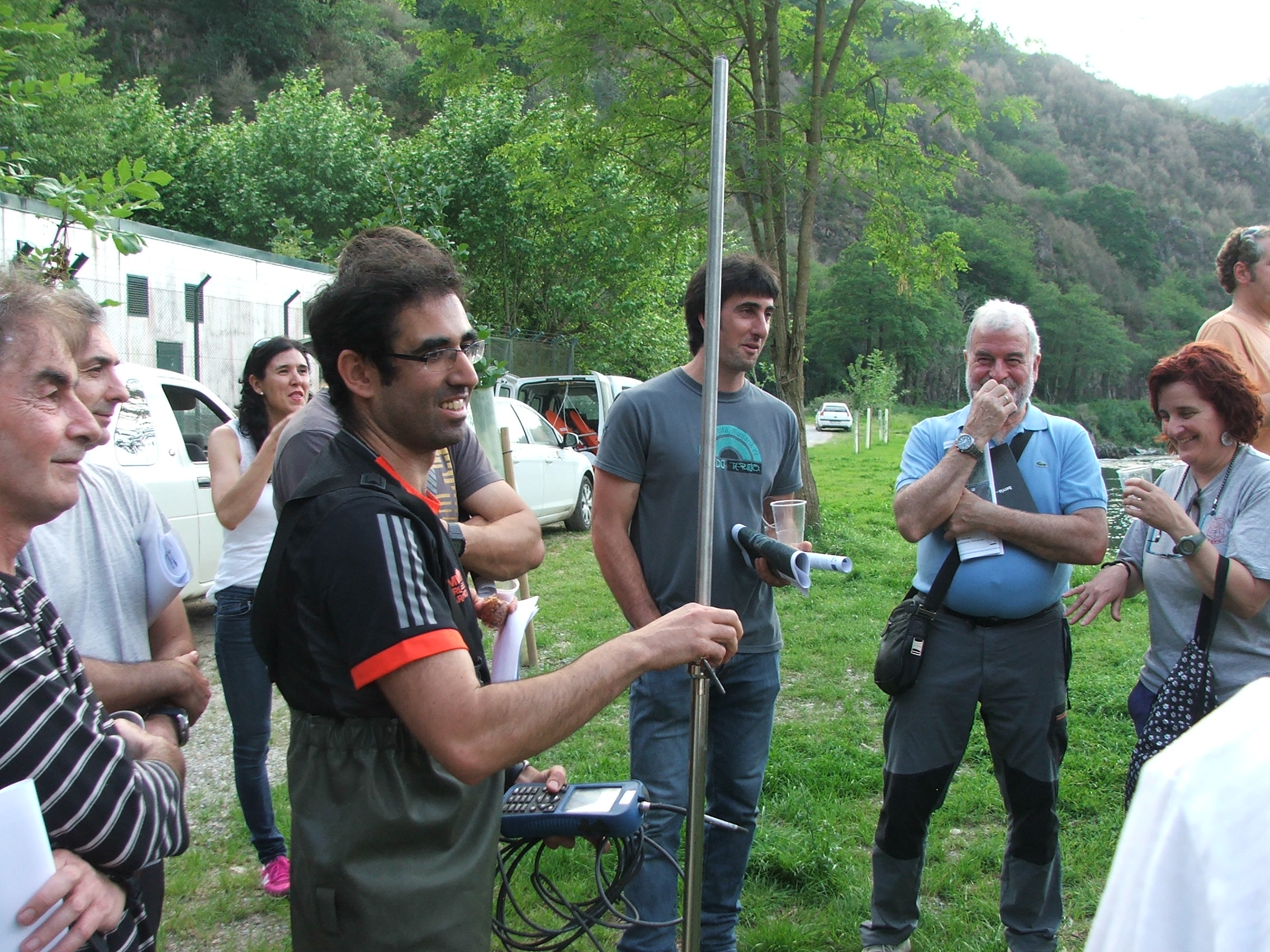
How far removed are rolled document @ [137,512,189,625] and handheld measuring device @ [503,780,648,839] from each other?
911 mm

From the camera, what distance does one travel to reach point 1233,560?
8.78 ft

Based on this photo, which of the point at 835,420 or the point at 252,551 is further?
the point at 835,420

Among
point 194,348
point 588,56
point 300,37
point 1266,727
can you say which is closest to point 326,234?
point 194,348

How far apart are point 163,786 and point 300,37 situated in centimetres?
5789

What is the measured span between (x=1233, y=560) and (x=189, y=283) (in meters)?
12.8

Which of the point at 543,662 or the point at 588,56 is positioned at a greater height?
the point at 588,56

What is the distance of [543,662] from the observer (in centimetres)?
664

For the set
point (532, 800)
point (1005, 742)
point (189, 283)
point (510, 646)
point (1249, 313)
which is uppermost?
point (189, 283)

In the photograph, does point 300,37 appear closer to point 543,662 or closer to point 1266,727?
point 543,662

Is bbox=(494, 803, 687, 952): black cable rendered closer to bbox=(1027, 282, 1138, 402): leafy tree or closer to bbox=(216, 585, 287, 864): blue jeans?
bbox=(216, 585, 287, 864): blue jeans

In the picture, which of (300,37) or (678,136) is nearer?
(678,136)

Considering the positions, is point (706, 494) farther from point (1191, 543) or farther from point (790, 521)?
point (1191, 543)

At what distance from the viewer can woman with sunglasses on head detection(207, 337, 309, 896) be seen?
338 cm

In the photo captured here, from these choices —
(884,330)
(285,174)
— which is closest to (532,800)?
(285,174)
